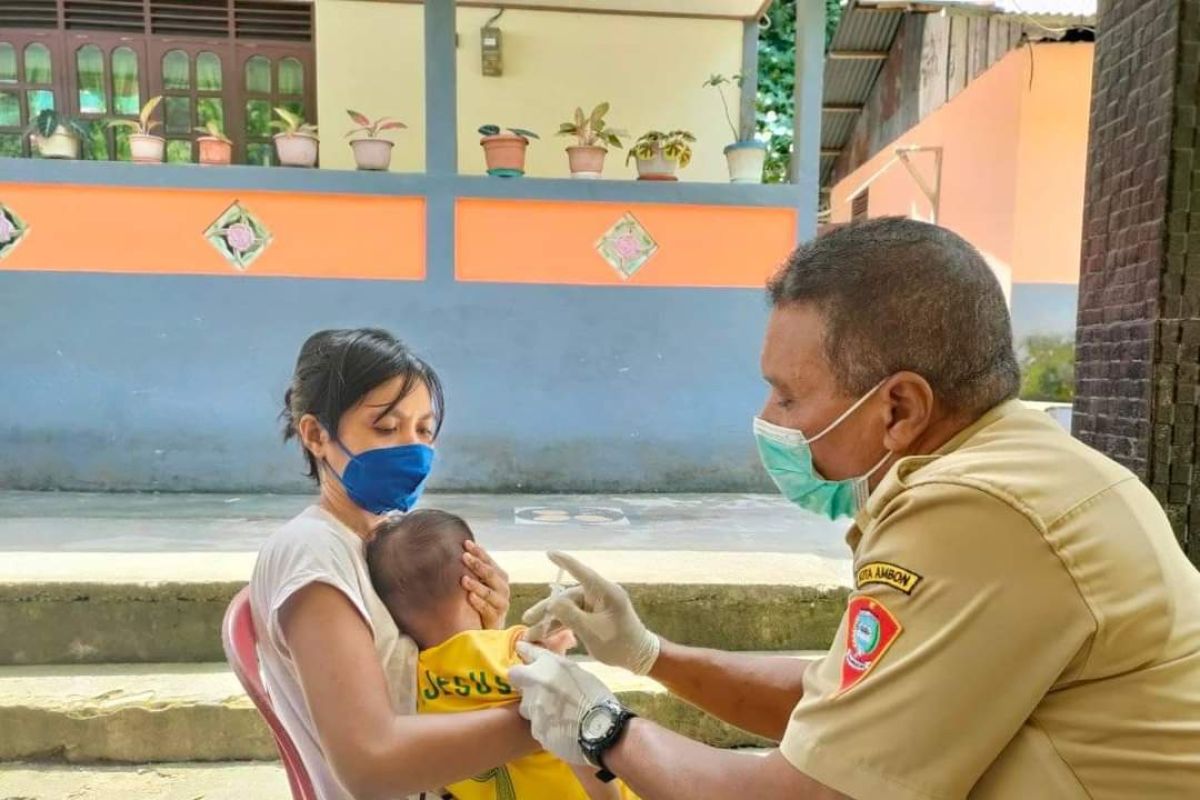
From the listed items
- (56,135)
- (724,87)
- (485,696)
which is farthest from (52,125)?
(485,696)

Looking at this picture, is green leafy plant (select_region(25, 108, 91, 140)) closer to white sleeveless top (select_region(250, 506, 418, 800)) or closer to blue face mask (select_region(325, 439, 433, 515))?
blue face mask (select_region(325, 439, 433, 515))

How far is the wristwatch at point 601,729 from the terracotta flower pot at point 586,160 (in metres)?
4.77

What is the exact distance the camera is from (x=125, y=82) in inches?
236

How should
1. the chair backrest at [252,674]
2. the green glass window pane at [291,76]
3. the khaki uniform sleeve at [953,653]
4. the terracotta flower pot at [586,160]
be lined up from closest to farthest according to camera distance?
the khaki uniform sleeve at [953,653] → the chair backrest at [252,674] → the terracotta flower pot at [586,160] → the green glass window pane at [291,76]

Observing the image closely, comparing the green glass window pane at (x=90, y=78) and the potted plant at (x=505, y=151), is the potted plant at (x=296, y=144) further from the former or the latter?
the green glass window pane at (x=90, y=78)

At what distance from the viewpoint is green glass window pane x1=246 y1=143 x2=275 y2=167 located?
243 inches

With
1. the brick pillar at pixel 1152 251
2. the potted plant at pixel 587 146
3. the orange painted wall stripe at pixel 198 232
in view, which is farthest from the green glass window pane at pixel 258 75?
the brick pillar at pixel 1152 251

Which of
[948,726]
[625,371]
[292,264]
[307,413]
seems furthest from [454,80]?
[948,726]

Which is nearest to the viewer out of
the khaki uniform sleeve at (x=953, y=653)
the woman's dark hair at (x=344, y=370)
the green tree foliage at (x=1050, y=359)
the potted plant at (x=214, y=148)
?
the khaki uniform sleeve at (x=953, y=653)

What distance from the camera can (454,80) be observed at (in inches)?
209

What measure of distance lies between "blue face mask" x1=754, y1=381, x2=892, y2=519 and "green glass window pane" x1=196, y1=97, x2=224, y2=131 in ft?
19.5

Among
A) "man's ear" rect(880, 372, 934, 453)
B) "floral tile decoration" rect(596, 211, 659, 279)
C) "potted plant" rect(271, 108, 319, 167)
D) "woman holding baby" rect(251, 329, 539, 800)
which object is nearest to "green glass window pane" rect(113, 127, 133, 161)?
"potted plant" rect(271, 108, 319, 167)

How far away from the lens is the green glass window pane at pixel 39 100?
5.93 m

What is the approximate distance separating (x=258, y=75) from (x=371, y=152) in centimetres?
146
